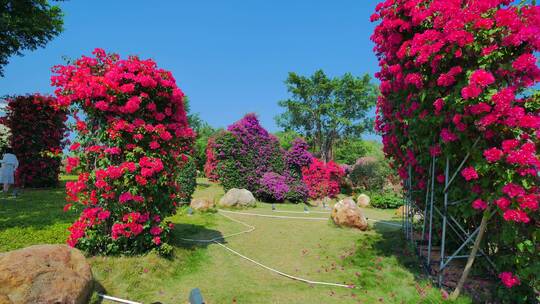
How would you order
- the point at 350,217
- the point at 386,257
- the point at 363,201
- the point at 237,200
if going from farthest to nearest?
the point at 363,201, the point at 237,200, the point at 350,217, the point at 386,257

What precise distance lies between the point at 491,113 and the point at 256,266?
4.45 meters

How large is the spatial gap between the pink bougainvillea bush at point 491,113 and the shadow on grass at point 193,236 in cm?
491

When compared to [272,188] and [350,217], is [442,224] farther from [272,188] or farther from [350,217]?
[272,188]

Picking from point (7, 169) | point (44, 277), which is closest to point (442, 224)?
point (44, 277)

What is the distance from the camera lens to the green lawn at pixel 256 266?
14.3 ft

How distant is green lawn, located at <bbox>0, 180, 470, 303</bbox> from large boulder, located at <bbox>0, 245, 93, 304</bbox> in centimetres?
69

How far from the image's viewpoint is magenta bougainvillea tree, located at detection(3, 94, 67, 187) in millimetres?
12695

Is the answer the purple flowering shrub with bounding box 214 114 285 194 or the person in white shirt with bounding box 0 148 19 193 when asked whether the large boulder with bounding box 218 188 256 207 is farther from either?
the person in white shirt with bounding box 0 148 19 193

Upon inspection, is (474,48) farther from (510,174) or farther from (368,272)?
(368,272)

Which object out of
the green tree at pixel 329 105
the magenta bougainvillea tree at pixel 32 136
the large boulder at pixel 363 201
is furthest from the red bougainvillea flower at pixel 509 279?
the green tree at pixel 329 105

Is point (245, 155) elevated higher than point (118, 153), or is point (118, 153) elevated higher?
point (245, 155)

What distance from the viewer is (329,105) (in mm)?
30531

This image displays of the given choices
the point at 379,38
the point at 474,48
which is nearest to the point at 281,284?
the point at 474,48

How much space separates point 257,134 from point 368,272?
11016 mm
